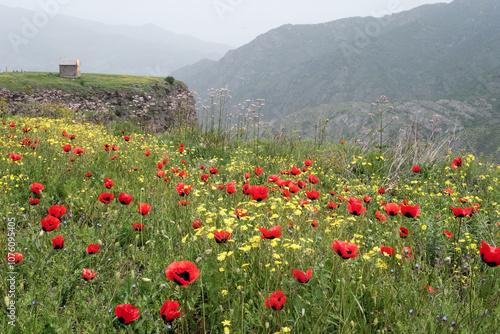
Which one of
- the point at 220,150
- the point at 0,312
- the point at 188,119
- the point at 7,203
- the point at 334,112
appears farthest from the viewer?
the point at 334,112

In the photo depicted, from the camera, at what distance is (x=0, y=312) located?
1673mm

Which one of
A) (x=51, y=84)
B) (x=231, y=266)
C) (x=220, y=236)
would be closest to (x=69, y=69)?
(x=51, y=84)

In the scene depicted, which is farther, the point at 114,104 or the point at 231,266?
the point at 114,104

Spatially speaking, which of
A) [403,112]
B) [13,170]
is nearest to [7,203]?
[13,170]

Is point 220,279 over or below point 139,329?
over

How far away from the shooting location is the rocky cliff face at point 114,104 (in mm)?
10719

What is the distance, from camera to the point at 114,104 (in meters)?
31.1

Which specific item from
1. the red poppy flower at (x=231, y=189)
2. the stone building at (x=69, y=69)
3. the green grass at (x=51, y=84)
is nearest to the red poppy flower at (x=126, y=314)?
the red poppy flower at (x=231, y=189)

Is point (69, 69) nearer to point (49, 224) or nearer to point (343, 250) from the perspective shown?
point (49, 224)

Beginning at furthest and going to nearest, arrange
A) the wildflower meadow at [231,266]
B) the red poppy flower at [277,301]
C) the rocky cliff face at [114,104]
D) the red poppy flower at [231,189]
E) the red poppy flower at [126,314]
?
the rocky cliff face at [114,104], the red poppy flower at [231,189], the wildflower meadow at [231,266], the red poppy flower at [277,301], the red poppy flower at [126,314]

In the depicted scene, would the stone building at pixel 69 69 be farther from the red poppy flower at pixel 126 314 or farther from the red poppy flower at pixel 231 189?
the red poppy flower at pixel 126 314

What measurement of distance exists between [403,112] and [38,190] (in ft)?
419

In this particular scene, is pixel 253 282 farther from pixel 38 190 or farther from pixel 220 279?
pixel 38 190

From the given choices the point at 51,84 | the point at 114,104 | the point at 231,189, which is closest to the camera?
the point at 231,189
